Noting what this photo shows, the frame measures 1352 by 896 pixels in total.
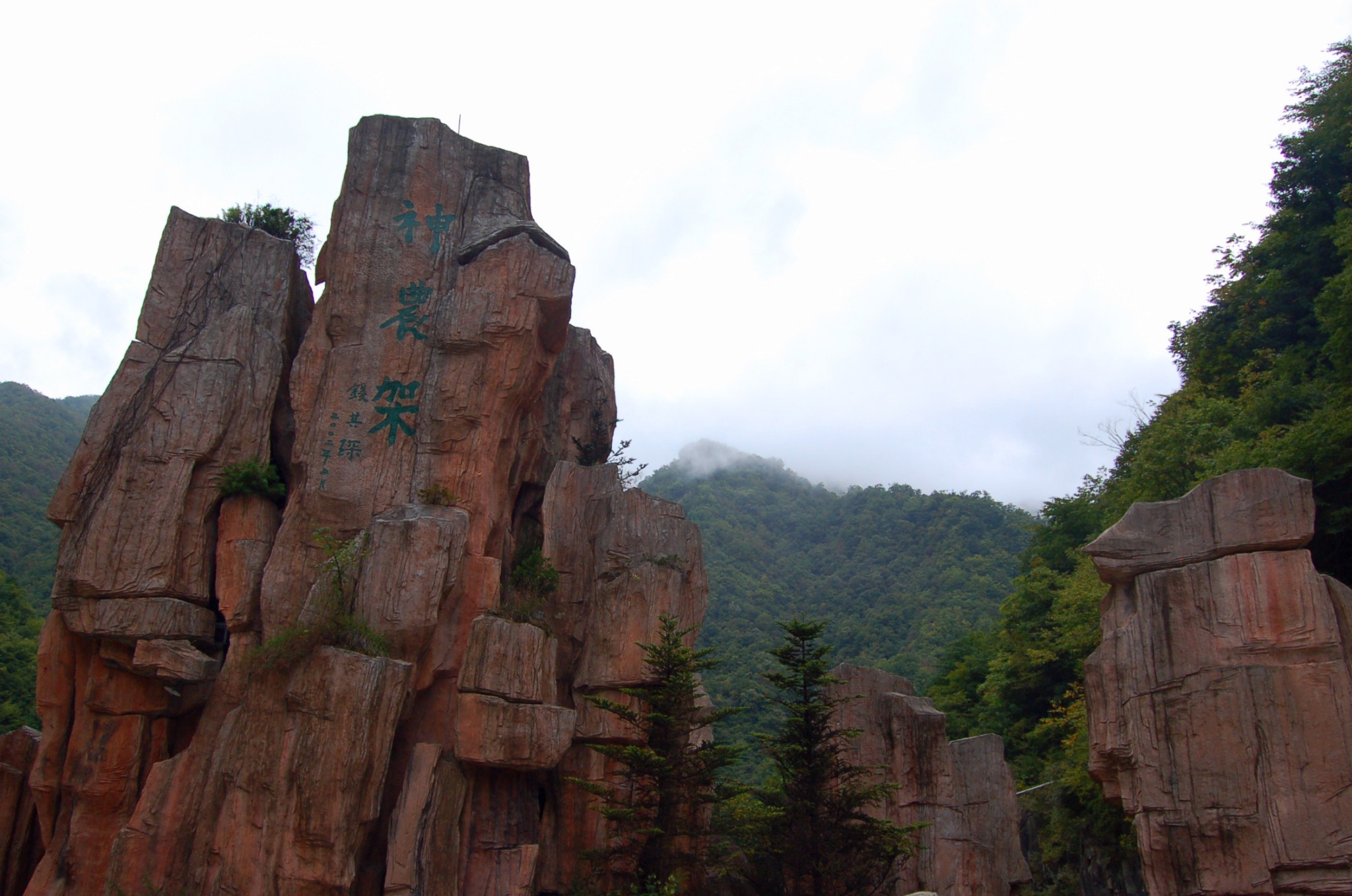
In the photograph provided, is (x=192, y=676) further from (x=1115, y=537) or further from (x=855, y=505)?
(x=855, y=505)

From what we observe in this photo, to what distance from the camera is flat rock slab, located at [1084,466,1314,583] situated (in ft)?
31.4

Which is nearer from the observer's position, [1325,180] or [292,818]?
[292,818]

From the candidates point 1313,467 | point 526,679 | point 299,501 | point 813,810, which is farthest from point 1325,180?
point 299,501

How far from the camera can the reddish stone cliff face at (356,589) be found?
1145cm

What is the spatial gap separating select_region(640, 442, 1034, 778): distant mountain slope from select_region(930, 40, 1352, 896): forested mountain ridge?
28.5 ft

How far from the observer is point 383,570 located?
1200 centimetres

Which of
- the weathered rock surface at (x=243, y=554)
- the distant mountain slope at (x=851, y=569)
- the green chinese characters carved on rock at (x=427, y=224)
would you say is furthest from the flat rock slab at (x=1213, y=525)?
the distant mountain slope at (x=851, y=569)

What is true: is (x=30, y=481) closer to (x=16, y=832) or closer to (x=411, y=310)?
(x=16, y=832)

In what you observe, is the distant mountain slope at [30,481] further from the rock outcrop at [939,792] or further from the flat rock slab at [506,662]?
the rock outcrop at [939,792]

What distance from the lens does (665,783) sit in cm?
1208

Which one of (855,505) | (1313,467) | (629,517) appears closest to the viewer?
(1313,467)

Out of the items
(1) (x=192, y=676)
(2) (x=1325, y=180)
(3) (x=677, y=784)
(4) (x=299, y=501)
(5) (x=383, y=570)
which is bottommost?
(3) (x=677, y=784)

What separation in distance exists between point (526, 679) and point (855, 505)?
47.1 m

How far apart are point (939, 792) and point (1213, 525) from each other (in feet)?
19.3
